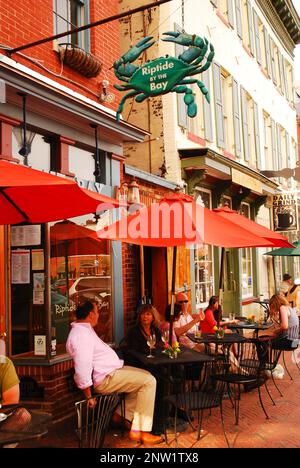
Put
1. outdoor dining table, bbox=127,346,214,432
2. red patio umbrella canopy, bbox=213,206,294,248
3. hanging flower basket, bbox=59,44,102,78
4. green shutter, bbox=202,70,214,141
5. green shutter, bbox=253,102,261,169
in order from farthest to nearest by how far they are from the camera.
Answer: green shutter, bbox=253,102,261,169 → green shutter, bbox=202,70,214,141 → hanging flower basket, bbox=59,44,102,78 → red patio umbrella canopy, bbox=213,206,294,248 → outdoor dining table, bbox=127,346,214,432

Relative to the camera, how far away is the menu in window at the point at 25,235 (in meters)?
6.30

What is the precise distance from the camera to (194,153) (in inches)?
405

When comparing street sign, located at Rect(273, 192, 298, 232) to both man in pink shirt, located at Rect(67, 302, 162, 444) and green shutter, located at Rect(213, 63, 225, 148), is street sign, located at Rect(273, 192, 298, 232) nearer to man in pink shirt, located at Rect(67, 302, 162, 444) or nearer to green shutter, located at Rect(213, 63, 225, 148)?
green shutter, located at Rect(213, 63, 225, 148)

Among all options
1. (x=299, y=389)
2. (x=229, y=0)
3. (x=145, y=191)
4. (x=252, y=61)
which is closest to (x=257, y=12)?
(x=252, y=61)

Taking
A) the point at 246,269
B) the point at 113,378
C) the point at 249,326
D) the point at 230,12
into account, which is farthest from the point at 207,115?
the point at 113,378

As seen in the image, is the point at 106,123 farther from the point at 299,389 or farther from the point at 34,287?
the point at 299,389

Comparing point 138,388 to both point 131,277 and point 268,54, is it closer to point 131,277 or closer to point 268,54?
point 131,277

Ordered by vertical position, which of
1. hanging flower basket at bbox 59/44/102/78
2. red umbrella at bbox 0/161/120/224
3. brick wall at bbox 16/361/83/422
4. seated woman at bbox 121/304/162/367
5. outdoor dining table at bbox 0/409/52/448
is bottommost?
brick wall at bbox 16/361/83/422

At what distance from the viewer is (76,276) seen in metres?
7.00

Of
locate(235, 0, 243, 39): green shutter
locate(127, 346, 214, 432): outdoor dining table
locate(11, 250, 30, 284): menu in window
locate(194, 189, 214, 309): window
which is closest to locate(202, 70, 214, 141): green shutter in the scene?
locate(194, 189, 214, 309): window

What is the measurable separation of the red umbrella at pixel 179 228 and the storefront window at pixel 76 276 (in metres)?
0.65

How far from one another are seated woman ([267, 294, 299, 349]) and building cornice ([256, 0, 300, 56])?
39.3 ft

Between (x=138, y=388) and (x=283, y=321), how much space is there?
11.7ft

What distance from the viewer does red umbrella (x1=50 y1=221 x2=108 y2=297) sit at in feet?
21.5
